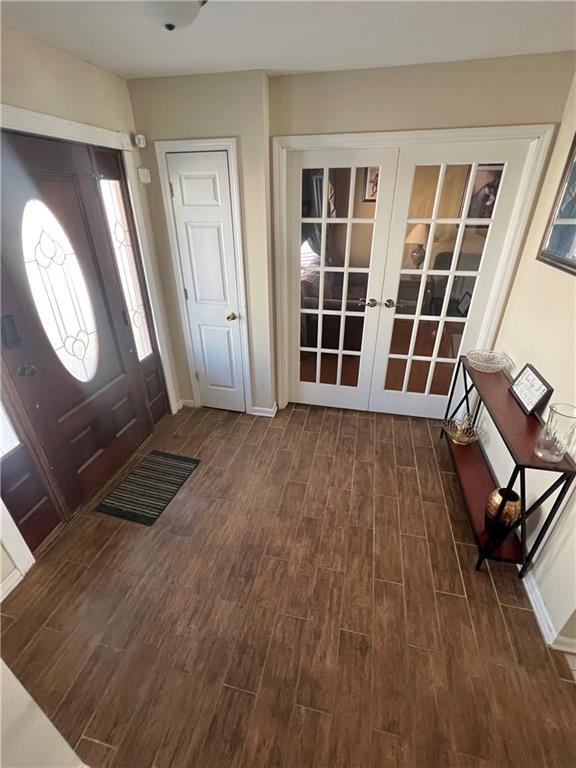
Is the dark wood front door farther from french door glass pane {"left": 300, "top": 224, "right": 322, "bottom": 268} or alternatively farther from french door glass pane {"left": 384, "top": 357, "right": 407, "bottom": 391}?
french door glass pane {"left": 384, "top": 357, "right": 407, "bottom": 391}

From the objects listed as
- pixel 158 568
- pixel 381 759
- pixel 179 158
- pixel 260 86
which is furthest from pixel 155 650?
pixel 260 86

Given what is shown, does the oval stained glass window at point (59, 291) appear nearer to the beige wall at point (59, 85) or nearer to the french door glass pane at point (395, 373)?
the beige wall at point (59, 85)

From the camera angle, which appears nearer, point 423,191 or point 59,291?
point 59,291

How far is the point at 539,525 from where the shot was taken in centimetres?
179

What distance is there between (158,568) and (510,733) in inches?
65.5

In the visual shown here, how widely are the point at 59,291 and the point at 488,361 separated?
2.70 meters

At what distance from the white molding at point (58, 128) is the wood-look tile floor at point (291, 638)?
83.7 inches

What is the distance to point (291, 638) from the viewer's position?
157 centimetres

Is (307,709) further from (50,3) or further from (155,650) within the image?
(50,3)

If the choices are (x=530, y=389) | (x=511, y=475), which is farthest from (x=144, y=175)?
(x=511, y=475)

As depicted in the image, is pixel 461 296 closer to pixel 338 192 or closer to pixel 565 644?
pixel 338 192

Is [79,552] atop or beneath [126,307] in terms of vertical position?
beneath

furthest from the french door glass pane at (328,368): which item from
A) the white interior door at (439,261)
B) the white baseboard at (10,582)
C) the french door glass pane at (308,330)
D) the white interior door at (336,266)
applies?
the white baseboard at (10,582)

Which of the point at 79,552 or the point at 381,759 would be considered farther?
the point at 79,552
